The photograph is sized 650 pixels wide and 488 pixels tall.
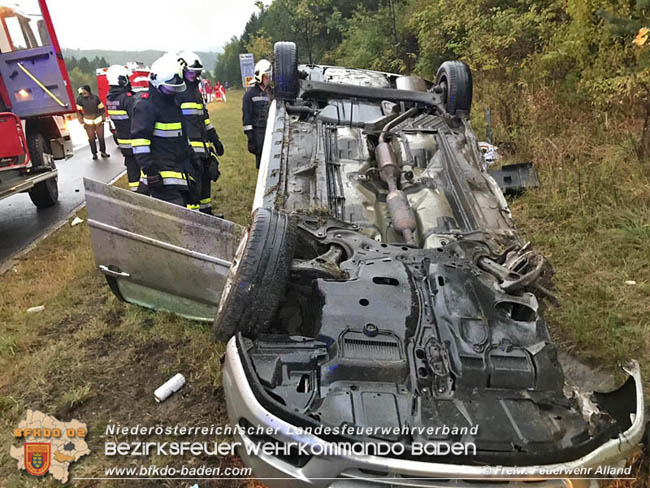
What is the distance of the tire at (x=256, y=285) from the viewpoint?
1.88m

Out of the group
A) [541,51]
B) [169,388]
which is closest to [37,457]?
[169,388]

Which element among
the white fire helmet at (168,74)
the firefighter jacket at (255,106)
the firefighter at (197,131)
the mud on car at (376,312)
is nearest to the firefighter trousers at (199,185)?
the firefighter at (197,131)

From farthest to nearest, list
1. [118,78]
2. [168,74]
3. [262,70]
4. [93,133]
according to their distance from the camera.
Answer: [93,133] → [262,70] → [118,78] → [168,74]

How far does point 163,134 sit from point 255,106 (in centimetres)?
199

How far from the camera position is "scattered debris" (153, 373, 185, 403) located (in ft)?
8.08

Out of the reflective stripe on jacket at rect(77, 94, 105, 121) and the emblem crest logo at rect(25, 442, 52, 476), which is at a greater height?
the reflective stripe on jacket at rect(77, 94, 105, 121)

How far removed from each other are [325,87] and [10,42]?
390 centimetres

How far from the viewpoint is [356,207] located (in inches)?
114

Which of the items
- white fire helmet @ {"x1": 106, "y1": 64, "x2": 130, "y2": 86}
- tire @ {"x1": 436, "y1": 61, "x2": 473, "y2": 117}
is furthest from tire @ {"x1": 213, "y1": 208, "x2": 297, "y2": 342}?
white fire helmet @ {"x1": 106, "y1": 64, "x2": 130, "y2": 86}

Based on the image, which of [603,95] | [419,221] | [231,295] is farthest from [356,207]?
[603,95]

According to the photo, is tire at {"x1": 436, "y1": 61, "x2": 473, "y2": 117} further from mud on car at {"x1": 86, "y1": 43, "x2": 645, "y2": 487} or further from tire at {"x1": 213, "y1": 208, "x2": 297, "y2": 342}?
tire at {"x1": 213, "y1": 208, "x2": 297, "y2": 342}

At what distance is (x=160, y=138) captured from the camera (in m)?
3.89

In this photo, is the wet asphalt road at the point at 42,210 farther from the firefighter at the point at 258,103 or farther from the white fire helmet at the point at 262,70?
the white fire helmet at the point at 262,70

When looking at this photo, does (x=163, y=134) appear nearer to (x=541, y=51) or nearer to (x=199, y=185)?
(x=199, y=185)
